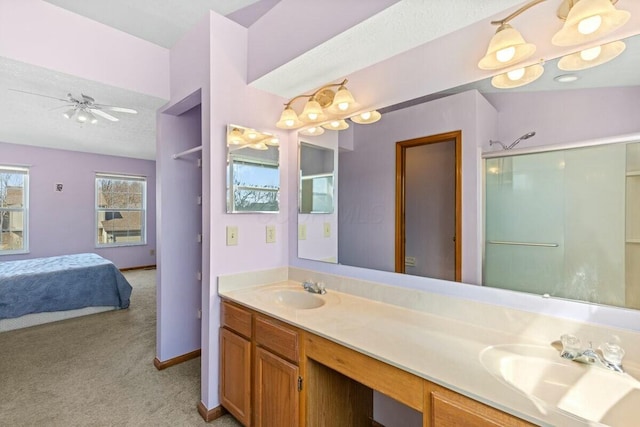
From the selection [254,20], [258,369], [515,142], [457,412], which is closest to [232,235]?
[258,369]

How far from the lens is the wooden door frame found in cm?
148

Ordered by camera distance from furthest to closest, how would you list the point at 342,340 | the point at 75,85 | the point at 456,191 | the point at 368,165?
the point at 75,85 → the point at 368,165 → the point at 456,191 → the point at 342,340

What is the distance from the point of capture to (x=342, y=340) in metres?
1.21

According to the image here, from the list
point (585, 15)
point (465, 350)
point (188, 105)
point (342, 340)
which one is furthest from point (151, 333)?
point (585, 15)

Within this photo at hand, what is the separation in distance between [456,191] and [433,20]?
773 mm

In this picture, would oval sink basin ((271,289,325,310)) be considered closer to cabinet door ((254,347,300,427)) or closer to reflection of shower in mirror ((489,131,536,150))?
cabinet door ((254,347,300,427))

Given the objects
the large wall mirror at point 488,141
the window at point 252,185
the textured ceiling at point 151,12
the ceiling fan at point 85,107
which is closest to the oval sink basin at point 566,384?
the large wall mirror at point 488,141

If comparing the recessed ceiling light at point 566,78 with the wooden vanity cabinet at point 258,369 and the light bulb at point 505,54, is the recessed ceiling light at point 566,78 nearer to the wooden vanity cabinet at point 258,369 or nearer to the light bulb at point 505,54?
the light bulb at point 505,54

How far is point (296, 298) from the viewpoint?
1.94 metres

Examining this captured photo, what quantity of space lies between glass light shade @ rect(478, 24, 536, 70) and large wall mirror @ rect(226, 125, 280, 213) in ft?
4.49

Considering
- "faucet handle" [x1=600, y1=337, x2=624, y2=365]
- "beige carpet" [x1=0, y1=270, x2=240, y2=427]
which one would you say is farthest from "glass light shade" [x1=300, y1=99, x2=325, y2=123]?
"beige carpet" [x1=0, y1=270, x2=240, y2=427]

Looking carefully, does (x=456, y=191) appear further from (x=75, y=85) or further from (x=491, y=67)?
(x=75, y=85)

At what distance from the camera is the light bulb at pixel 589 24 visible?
1005mm

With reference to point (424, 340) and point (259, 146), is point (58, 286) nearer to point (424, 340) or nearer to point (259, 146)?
point (259, 146)
